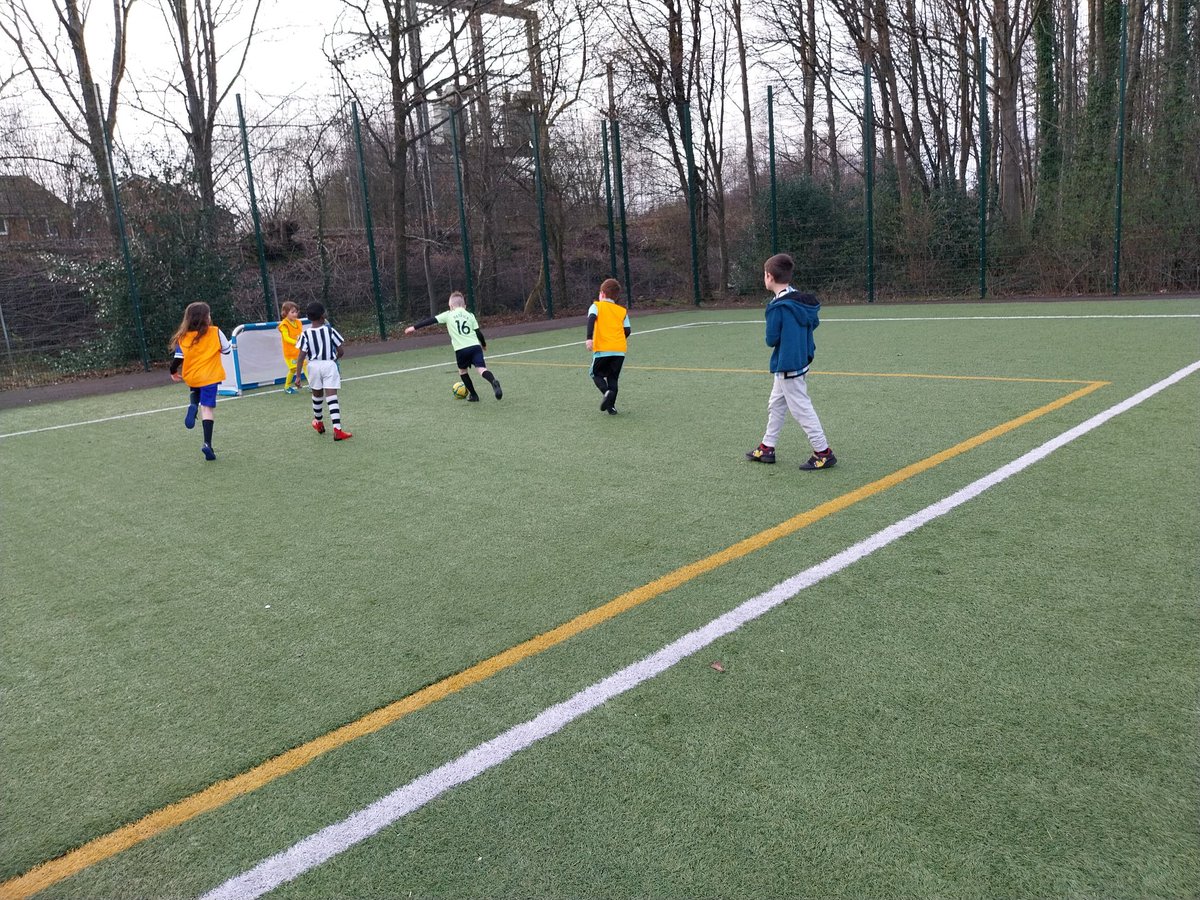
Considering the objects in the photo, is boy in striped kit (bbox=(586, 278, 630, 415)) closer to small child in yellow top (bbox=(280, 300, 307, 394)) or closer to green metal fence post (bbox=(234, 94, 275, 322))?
small child in yellow top (bbox=(280, 300, 307, 394))

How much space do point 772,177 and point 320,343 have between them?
1560 cm

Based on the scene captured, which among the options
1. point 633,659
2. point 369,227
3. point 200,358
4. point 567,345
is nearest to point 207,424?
point 200,358

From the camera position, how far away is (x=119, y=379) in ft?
50.2

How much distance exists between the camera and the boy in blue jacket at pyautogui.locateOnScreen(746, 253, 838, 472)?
6.09 metres

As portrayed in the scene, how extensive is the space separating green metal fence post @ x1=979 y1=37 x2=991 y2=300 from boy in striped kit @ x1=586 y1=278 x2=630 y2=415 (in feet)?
44.0

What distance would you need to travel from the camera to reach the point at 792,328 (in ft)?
20.0

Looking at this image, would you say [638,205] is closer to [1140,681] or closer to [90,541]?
[90,541]

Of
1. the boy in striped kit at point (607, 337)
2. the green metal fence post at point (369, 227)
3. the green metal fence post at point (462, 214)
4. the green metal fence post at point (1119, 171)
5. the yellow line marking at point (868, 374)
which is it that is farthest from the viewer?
the green metal fence post at point (462, 214)

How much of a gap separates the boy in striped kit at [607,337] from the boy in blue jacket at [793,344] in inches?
101

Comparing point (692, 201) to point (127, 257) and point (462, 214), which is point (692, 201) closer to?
point (462, 214)

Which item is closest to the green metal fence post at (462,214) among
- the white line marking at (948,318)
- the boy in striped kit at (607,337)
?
the white line marking at (948,318)

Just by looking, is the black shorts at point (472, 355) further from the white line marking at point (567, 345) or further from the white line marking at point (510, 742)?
the white line marking at point (510, 742)

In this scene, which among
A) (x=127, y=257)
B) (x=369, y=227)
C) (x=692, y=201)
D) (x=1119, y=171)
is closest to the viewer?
(x=127, y=257)

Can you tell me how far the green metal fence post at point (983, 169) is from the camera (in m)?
18.6
